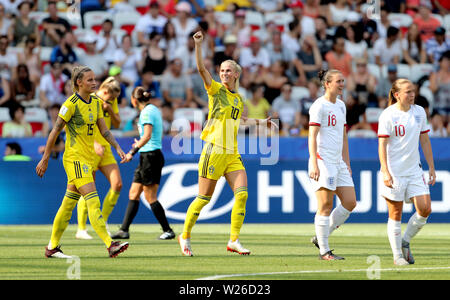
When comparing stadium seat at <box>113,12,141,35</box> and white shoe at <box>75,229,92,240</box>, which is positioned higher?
stadium seat at <box>113,12,141,35</box>

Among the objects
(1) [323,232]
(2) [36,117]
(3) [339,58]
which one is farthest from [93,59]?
(1) [323,232]

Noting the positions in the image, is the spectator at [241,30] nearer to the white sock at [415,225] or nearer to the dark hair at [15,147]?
the dark hair at [15,147]

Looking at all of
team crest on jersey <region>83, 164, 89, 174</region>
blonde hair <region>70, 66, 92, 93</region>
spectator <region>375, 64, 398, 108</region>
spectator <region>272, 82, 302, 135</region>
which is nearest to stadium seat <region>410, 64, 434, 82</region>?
spectator <region>375, 64, 398, 108</region>

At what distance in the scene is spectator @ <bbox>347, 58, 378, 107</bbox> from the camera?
2073 cm

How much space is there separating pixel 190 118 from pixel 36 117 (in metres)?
3.32

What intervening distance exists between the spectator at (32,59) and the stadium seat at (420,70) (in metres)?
9.17

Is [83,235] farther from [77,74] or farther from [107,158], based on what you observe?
[77,74]

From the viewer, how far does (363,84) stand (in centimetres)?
2100

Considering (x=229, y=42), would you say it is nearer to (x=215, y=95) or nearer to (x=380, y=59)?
(x=380, y=59)

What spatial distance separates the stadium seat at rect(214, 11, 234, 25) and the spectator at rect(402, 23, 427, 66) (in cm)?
453

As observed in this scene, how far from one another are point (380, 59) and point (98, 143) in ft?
37.8

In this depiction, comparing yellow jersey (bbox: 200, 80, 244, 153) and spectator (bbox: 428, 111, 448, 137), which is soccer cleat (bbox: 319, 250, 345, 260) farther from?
spectator (bbox: 428, 111, 448, 137)

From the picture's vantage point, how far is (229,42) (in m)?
21.1
